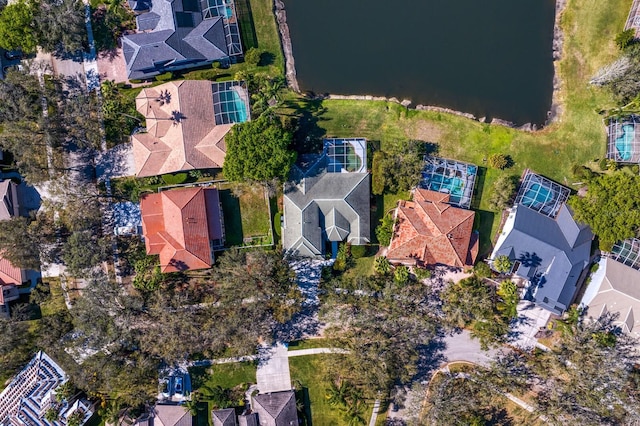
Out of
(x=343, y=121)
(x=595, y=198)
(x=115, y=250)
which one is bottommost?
(x=115, y=250)

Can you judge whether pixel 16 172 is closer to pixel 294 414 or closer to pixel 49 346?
pixel 49 346

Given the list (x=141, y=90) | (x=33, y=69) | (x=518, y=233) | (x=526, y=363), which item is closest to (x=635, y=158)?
(x=518, y=233)

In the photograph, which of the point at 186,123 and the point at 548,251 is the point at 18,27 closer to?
the point at 186,123

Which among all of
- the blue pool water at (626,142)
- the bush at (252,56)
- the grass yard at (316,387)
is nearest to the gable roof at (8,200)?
the bush at (252,56)

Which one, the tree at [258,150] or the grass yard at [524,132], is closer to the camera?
the tree at [258,150]

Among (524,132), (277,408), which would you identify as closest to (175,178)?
(277,408)

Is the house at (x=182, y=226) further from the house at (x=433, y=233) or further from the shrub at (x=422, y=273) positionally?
the shrub at (x=422, y=273)

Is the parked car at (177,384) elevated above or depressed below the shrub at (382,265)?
below
